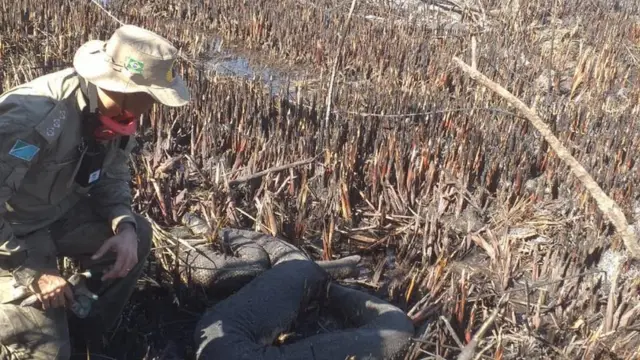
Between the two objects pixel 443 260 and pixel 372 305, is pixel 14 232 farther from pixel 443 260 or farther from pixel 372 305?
pixel 443 260

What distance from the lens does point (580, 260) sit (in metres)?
3.88

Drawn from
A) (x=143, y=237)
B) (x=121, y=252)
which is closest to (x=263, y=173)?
(x=143, y=237)

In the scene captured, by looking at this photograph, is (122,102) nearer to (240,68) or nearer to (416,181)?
(416,181)

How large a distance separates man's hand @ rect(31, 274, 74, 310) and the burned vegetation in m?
0.59

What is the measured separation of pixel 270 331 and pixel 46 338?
1.07m

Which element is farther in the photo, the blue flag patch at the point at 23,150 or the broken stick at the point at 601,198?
the broken stick at the point at 601,198

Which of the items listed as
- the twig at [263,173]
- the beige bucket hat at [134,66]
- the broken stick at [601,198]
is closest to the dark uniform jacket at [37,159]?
the beige bucket hat at [134,66]

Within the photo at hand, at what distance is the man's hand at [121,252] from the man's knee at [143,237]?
27 centimetres

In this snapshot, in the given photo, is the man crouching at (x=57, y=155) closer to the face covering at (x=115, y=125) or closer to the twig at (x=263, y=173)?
the face covering at (x=115, y=125)

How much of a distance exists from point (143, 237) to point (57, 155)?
0.71 meters

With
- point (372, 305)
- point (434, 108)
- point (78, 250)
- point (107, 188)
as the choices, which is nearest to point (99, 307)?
point (78, 250)

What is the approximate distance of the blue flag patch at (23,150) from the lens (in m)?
2.38

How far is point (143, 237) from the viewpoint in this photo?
3.18 meters

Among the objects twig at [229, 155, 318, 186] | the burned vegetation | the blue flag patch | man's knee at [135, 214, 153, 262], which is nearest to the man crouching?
the blue flag patch
